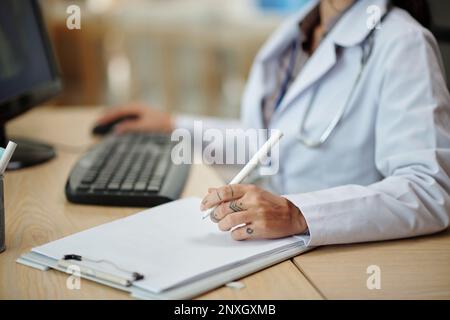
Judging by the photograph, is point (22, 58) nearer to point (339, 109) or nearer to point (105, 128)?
point (105, 128)

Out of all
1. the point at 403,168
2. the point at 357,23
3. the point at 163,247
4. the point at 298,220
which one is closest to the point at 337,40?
the point at 357,23

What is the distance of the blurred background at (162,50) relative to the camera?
129 inches

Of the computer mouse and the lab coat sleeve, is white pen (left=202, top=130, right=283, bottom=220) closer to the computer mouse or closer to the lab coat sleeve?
the lab coat sleeve

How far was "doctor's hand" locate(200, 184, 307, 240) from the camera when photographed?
886mm

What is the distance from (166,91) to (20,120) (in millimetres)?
1716

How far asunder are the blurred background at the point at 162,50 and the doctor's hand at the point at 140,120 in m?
1.73

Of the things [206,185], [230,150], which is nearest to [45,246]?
[206,185]

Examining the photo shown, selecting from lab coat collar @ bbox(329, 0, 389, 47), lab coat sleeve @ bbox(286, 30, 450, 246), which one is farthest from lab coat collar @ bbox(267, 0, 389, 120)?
lab coat sleeve @ bbox(286, 30, 450, 246)

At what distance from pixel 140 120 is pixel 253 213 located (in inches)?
31.4

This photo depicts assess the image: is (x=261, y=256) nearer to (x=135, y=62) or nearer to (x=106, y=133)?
(x=106, y=133)

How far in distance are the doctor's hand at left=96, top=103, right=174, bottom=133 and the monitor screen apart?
18cm

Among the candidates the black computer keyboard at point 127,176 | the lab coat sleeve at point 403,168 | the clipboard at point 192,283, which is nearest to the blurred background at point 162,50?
the black computer keyboard at point 127,176

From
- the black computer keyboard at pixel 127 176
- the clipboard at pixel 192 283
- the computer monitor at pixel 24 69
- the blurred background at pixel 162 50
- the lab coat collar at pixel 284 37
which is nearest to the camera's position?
the clipboard at pixel 192 283

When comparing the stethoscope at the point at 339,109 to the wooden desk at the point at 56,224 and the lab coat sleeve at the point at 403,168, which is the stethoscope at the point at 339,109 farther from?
the wooden desk at the point at 56,224
